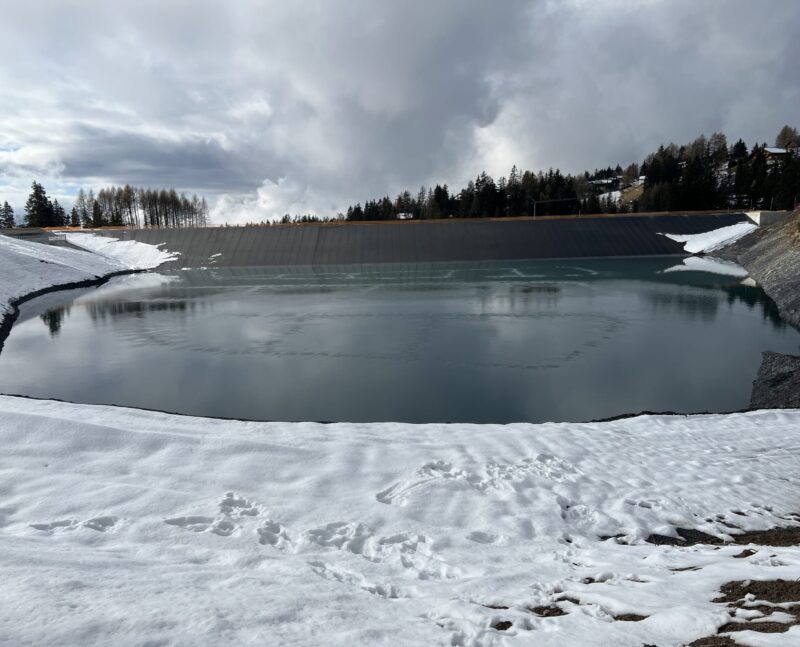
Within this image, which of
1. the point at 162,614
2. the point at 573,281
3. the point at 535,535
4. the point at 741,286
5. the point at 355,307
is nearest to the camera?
the point at 162,614

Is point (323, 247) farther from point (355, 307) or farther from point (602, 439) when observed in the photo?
point (602, 439)

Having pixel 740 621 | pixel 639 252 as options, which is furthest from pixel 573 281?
pixel 740 621

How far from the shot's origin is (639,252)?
38.1 meters

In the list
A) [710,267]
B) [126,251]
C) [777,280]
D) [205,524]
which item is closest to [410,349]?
[205,524]

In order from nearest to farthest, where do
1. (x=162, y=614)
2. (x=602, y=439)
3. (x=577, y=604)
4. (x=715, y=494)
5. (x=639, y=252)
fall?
(x=162, y=614) < (x=577, y=604) < (x=715, y=494) < (x=602, y=439) < (x=639, y=252)

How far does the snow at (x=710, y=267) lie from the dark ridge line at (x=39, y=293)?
99.3 feet

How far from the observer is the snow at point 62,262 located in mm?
25672

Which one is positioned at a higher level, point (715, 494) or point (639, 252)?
point (639, 252)

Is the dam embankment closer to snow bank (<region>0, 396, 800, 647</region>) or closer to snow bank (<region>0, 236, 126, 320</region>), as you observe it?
snow bank (<region>0, 236, 126, 320</region>)

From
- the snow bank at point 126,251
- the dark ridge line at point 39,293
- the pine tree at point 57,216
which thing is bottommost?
the dark ridge line at point 39,293

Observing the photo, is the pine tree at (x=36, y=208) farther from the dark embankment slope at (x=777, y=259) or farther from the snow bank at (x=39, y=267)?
the dark embankment slope at (x=777, y=259)

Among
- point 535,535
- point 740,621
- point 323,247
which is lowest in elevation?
point 535,535

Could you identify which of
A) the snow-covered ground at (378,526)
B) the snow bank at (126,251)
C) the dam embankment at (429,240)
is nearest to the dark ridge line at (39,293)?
the snow bank at (126,251)

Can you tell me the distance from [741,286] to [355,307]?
17.6 metres
